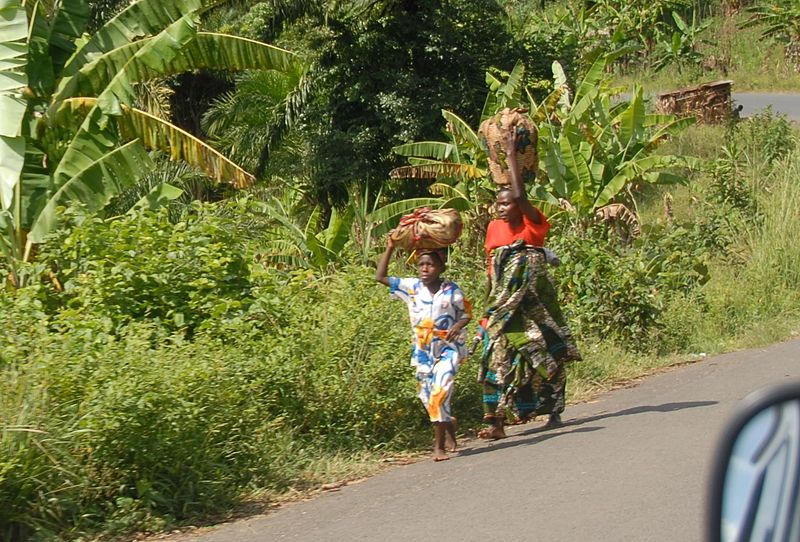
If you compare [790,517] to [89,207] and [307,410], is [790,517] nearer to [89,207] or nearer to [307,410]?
[307,410]

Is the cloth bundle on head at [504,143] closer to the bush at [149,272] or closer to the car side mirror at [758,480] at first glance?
the bush at [149,272]

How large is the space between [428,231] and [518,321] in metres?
0.92

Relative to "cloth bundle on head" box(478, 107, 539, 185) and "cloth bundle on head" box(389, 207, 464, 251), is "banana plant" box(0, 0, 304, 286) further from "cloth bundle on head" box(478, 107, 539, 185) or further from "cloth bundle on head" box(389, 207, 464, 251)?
"cloth bundle on head" box(478, 107, 539, 185)

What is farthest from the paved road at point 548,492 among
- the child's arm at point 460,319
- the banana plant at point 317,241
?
the banana plant at point 317,241

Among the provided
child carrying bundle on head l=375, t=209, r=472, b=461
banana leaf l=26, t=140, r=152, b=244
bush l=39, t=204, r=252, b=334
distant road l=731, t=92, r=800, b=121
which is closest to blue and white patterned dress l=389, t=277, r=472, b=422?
child carrying bundle on head l=375, t=209, r=472, b=461

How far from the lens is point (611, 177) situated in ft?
43.9

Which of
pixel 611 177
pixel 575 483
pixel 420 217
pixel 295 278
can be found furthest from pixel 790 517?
pixel 611 177

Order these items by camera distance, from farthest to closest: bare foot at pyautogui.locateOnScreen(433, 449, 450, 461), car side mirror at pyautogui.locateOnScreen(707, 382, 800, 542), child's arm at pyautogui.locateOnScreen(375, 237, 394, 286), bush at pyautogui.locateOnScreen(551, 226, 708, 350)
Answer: bush at pyautogui.locateOnScreen(551, 226, 708, 350) → child's arm at pyautogui.locateOnScreen(375, 237, 394, 286) → bare foot at pyautogui.locateOnScreen(433, 449, 450, 461) → car side mirror at pyautogui.locateOnScreen(707, 382, 800, 542)

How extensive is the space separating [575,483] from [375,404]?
174 centimetres

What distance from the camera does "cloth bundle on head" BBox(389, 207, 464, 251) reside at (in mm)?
7152

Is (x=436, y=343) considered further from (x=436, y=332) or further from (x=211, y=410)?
(x=211, y=410)

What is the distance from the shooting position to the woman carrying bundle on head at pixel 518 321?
7.45m

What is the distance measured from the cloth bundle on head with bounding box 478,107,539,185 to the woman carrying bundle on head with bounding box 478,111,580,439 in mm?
11

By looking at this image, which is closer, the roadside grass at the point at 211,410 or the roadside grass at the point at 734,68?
the roadside grass at the point at 211,410
